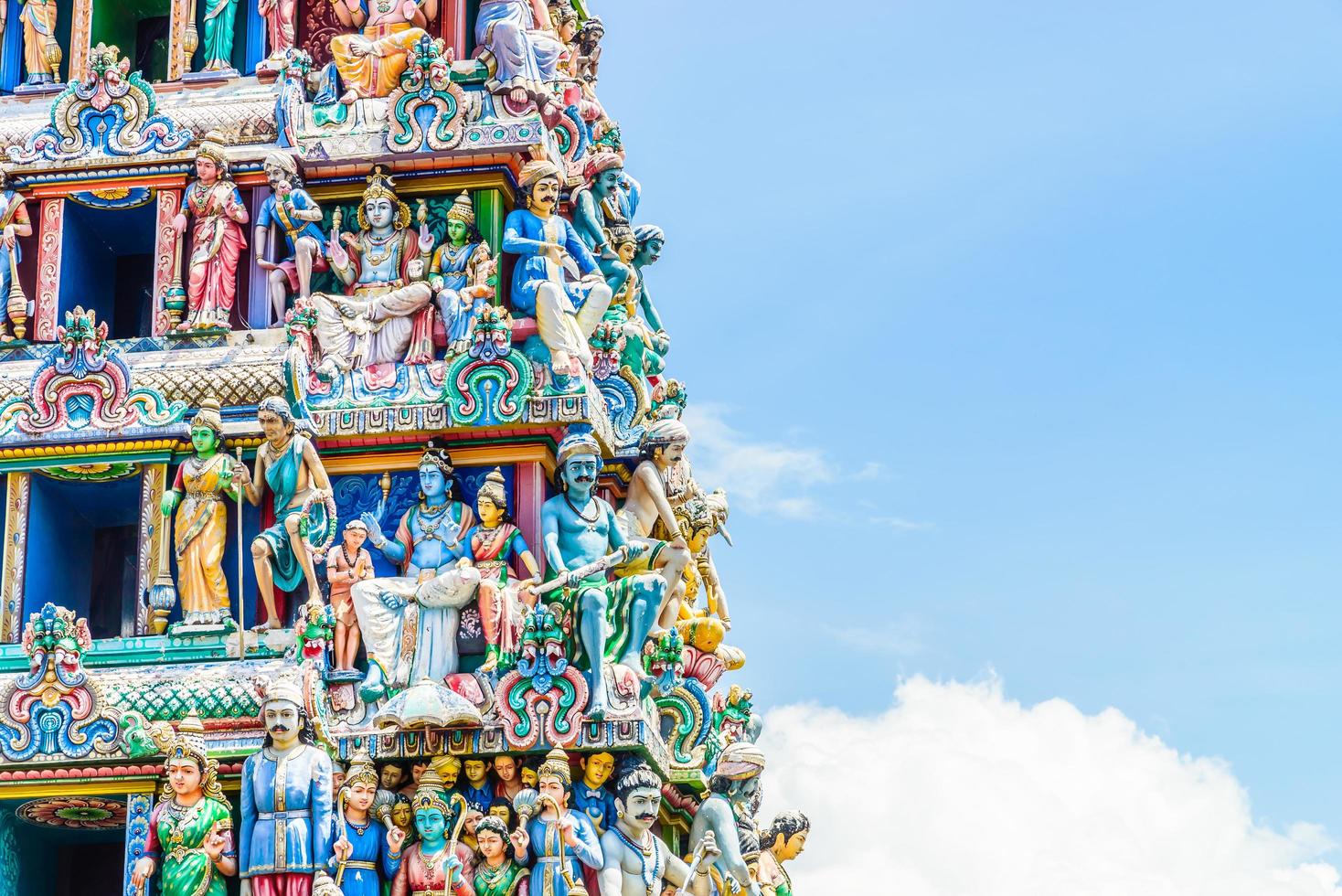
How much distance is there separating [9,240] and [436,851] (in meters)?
8.64

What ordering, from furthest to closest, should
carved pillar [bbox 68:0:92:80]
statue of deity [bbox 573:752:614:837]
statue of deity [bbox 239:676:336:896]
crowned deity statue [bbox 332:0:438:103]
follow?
1. carved pillar [bbox 68:0:92:80]
2. crowned deity statue [bbox 332:0:438:103]
3. statue of deity [bbox 573:752:614:837]
4. statue of deity [bbox 239:676:336:896]

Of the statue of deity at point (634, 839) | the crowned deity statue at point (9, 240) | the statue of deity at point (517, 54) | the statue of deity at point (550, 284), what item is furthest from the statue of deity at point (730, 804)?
the crowned deity statue at point (9, 240)

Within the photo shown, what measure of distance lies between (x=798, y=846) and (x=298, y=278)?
8.75m

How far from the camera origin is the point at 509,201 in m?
32.7

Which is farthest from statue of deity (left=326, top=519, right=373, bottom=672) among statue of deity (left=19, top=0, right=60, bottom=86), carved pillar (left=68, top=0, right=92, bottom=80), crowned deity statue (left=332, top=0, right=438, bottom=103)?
statue of deity (left=19, top=0, right=60, bottom=86)

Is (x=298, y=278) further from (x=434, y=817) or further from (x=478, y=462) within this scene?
(x=434, y=817)

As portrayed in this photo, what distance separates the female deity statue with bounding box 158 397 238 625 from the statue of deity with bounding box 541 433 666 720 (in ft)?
11.0

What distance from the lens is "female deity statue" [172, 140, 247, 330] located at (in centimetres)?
3228

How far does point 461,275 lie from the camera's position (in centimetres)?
3203

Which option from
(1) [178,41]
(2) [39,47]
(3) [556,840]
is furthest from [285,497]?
(2) [39,47]

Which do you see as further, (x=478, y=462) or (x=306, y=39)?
(x=306, y=39)

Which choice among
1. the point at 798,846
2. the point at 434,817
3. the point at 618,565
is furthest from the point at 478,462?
the point at 798,846

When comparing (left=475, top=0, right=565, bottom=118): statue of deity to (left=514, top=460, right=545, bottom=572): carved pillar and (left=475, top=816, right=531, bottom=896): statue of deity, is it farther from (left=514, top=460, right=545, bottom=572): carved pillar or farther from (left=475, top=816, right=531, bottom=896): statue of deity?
(left=475, top=816, right=531, bottom=896): statue of deity

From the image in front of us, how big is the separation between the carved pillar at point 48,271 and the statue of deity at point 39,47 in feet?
5.90
